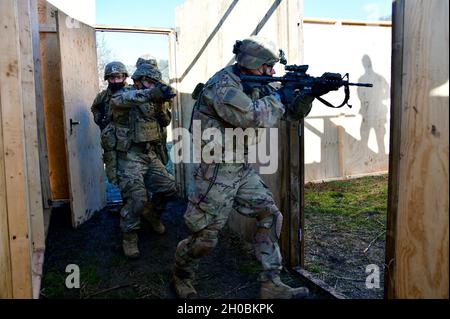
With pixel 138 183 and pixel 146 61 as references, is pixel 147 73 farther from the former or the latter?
pixel 138 183

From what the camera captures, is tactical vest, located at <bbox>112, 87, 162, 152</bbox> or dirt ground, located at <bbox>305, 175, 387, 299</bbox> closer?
dirt ground, located at <bbox>305, 175, 387, 299</bbox>

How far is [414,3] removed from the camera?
1.96 meters

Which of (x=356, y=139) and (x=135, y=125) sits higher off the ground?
(x=135, y=125)

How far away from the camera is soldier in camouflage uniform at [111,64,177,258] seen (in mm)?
4000

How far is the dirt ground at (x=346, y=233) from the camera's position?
11.2 ft

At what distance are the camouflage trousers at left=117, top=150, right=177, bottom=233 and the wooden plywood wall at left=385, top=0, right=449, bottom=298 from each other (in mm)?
2573

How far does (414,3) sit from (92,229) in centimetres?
410

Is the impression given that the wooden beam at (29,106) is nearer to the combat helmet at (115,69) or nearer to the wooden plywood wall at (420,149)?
the combat helmet at (115,69)

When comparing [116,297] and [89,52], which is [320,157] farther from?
[116,297]

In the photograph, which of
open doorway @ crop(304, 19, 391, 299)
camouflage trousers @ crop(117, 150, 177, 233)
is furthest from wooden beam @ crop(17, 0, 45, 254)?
open doorway @ crop(304, 19, 391, 299)

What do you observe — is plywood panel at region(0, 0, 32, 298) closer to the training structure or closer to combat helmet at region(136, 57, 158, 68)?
the training structure

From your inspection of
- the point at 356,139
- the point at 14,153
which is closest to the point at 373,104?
the point at 356,139

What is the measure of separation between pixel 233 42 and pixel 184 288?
8.19 ft

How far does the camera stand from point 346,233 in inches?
177
